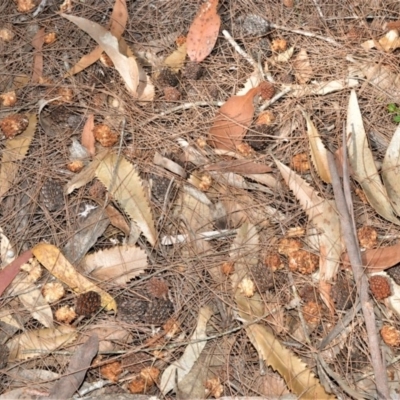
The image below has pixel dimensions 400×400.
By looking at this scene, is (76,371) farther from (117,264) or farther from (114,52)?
(114,52)

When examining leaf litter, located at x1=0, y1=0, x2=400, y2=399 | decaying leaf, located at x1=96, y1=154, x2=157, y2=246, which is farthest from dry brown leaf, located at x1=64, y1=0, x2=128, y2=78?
decaying leaf, located at x1=96, y1=154, x2=157, y2=246

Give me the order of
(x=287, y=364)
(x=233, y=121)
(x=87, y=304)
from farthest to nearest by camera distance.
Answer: (x=233, y=121) < (x=87, y=304) < (x=287, y=364)

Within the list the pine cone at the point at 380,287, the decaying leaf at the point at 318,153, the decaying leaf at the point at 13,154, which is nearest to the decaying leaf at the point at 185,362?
the pine cone at the point at 380,287

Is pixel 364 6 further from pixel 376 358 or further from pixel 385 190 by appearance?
pixel 376 358

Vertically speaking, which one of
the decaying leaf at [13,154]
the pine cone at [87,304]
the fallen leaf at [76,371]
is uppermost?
the decaying leaf at [13,154]

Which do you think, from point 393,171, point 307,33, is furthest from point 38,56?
point 393,171

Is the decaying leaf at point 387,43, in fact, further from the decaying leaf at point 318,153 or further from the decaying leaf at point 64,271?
the decaying leaf at point 64,271
